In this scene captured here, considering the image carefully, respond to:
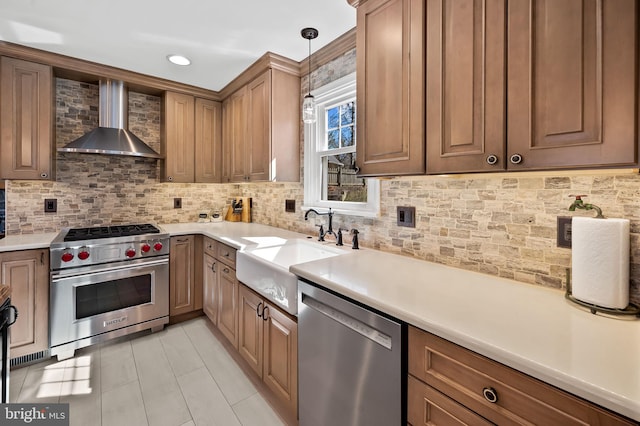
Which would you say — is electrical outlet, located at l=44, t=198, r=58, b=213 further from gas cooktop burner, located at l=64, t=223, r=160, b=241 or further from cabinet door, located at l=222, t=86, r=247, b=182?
cabinet door, located at l=222, t=86, r=247, b=182

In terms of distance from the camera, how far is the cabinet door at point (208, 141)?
3.31 meters

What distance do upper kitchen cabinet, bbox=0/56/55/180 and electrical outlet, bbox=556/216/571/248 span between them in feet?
11.7

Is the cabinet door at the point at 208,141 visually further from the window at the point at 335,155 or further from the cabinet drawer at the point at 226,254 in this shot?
the window at the point at 335,155

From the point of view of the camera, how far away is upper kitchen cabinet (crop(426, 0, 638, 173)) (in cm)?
83

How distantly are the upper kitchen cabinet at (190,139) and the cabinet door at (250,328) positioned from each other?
5.88 feet

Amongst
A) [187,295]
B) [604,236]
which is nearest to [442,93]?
[604,236]

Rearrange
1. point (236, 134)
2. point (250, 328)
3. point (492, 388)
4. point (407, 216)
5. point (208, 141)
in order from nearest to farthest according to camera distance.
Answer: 1. point (492, 388)
2. point (407, 216)
3. point (250, 328)
4. point (236, 134)
5. point (208, 141)

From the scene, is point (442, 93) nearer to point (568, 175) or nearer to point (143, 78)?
point (568, 175)

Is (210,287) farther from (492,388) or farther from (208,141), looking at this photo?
(492,388)

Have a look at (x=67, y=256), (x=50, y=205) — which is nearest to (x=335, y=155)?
(x=67, y=256)

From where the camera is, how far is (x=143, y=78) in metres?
2.89

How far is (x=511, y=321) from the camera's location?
91 centimetres

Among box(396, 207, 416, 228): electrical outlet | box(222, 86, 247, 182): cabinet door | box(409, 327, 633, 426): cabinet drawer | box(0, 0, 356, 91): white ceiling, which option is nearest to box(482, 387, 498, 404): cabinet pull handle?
box(409, 327, 633, 426): cabinet drawer

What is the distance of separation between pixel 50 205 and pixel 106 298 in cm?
108
